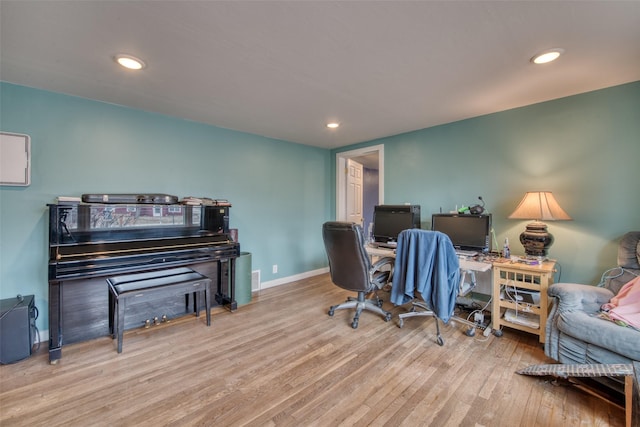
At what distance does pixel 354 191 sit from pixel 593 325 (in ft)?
12.1

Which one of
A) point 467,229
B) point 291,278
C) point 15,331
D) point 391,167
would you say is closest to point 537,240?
point 467,229

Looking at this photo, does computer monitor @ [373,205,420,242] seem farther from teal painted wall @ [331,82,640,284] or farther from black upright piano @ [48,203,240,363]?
black upright piano @ [48,203,240,363]

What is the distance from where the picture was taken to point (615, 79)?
2.17m

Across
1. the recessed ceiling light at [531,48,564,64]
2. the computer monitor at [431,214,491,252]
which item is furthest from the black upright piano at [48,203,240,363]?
Result: the recessed ceiling light at [531,48,564,64]

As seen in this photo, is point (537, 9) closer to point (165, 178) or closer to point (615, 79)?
point (615, 79)

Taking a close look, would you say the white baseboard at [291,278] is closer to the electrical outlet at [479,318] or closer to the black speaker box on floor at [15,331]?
the black speaker box on floor at [15,331]

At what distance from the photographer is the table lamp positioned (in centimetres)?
234

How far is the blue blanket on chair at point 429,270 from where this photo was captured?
2.25 metres

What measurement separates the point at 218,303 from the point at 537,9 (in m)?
3.66

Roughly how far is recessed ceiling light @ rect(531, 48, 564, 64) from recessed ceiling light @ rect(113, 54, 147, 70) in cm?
277

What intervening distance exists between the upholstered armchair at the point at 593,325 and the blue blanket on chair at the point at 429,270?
67 centimetres

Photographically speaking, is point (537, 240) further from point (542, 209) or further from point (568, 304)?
point (568, 304)

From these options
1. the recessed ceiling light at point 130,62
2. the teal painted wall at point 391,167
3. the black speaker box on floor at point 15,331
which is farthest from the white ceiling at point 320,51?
the black speaker box on floor at point 15,331

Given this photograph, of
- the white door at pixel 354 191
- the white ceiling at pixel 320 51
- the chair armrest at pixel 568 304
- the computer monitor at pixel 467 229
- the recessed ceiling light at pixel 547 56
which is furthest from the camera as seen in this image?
the white door at pixel 354 191
